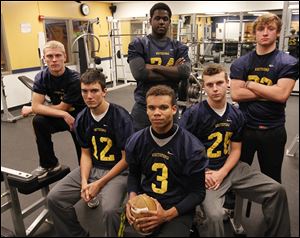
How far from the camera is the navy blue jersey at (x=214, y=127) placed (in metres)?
1.75

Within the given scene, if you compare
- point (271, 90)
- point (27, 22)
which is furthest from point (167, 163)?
point (27, 22)

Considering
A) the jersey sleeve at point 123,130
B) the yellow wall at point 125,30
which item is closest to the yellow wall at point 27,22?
the yellow wall at point 125,30

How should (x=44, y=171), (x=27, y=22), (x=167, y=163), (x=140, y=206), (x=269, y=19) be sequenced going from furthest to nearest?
(x=27, y=22) → (x=44, y=171) → (x=269, y=19) → (x=167, y=163) → (x=140, y=206)

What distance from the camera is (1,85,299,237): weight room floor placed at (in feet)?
2.69

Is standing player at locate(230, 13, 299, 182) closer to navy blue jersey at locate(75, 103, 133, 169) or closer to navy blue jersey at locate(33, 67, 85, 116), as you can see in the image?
navy blue jersey at locate(75, 103, 133, 169)

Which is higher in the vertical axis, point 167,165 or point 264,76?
point 264,76

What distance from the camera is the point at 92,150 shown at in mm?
1953

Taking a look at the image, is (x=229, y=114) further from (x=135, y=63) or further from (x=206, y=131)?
(x=135, y=63)

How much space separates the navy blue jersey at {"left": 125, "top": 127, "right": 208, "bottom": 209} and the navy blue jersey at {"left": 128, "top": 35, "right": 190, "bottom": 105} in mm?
749

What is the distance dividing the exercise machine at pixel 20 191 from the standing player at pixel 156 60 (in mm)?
852

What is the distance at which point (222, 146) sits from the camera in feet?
5.81

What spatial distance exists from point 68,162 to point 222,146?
223 centimetres

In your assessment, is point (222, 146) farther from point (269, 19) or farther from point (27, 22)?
point (27, 22)

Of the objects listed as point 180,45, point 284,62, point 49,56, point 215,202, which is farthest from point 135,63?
point 215,202
